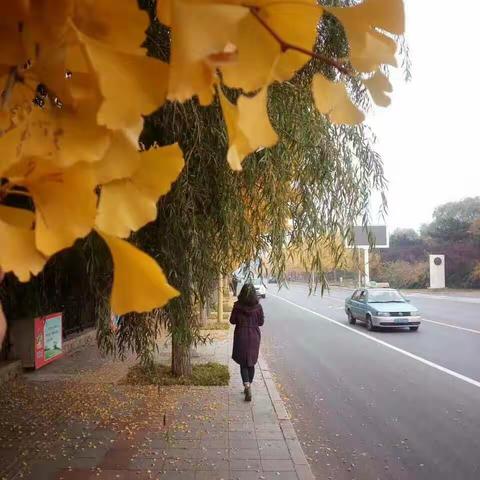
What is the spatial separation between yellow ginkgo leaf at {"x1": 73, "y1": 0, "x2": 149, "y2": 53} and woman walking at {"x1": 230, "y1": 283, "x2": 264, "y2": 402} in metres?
7.30

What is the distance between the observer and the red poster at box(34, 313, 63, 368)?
959cm

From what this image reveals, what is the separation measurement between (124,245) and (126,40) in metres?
0.33

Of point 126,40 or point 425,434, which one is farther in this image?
point 425,434

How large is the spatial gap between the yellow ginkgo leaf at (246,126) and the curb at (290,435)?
463 cm

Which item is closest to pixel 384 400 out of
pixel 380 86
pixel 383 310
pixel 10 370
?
pixel 10 370

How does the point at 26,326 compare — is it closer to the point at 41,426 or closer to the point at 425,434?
the point at 41,426

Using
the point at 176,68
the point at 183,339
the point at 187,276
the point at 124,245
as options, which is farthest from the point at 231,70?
the point at 183,339

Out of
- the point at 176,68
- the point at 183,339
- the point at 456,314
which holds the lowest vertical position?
the point at 456,314

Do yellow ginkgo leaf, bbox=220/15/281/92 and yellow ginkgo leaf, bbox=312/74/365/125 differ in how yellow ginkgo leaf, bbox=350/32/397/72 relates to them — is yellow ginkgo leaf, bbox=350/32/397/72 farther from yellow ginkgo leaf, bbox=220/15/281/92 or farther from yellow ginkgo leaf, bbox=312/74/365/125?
yellow ginkgo leaf, bbox=220/15/281/92

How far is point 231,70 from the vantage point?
32.1 inches

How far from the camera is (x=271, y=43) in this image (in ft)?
2.78

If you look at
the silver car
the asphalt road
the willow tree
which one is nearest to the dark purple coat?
the asphalt road

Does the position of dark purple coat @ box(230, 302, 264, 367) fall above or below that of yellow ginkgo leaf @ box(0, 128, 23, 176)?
below

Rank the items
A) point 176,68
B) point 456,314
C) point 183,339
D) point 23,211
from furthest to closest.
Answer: point 456,314 → point 183,339 → point 23,211 → point 176,68
